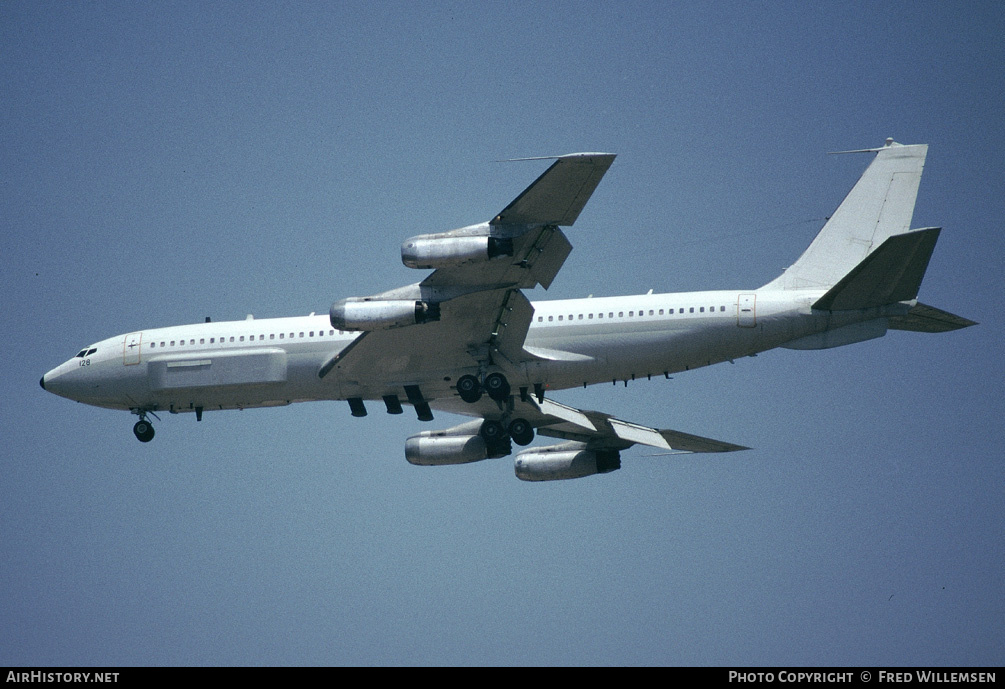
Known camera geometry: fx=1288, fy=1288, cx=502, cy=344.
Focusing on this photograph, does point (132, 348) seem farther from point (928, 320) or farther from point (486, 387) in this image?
point (928, 320)

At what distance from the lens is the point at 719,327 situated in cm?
3669

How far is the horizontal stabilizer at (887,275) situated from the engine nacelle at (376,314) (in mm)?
11208

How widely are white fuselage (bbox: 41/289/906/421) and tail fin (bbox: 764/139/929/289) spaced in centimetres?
259

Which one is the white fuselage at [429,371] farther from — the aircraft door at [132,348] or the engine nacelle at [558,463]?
the engine nacelle at [558,463]

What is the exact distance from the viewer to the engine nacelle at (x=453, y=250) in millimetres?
32469

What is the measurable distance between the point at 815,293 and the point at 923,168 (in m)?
5.94

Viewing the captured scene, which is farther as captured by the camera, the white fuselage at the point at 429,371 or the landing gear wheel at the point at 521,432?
the landing gear wheel at the point at 521,432

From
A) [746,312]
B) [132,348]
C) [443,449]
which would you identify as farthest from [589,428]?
[132,348]

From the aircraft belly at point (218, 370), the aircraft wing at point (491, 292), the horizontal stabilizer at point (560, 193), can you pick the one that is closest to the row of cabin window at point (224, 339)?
the aircraft belly at point (218, 370)

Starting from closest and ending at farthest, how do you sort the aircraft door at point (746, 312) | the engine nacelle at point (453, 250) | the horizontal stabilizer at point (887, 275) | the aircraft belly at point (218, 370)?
the engine nacelle at point (453, 250) < the horizontal stabilizer at point (887, 275) < the aircraft door at point (746, 312) < the aircraft belly at point (218, 370)
